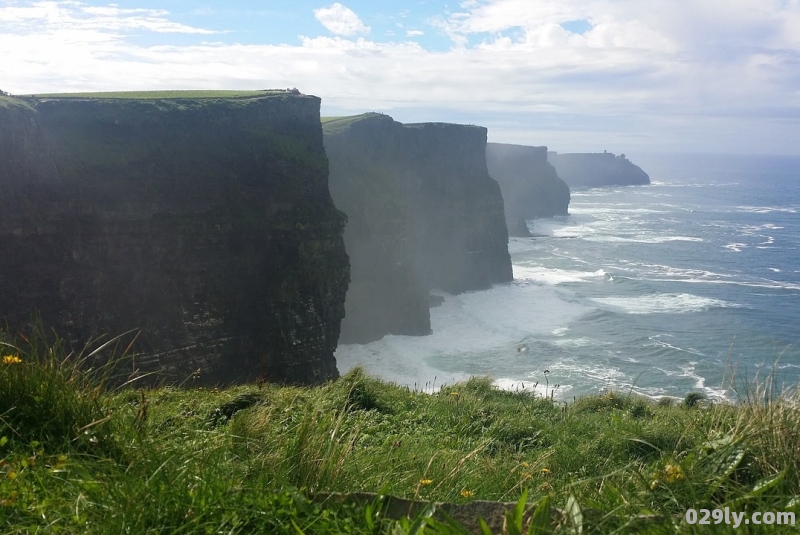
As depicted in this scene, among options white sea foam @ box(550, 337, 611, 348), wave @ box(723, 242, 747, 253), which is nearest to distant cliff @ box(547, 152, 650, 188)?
wave @ box(723, 242, 747, 253)

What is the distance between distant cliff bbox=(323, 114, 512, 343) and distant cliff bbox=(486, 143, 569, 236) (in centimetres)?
3653

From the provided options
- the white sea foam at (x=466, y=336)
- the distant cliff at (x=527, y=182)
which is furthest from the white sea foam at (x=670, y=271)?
the distant cliff at (x=527, y=182)

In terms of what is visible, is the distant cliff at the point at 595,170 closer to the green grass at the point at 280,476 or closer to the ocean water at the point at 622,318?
the ocean water at the point at 622,318

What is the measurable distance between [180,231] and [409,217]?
33.0m

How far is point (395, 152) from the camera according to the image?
193 feet

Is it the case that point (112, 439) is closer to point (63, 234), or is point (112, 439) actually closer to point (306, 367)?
point (63, 234)

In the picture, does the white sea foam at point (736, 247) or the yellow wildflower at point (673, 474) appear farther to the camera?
the white sea foam at point (736, 247)

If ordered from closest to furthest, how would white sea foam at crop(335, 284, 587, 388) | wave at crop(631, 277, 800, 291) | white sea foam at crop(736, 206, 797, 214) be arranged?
white sea foam at crop(335, 284, 587, 388) < wave at crop(631, 277, 800, 291) < white sea foam at crop(736, 206, 797, 214)

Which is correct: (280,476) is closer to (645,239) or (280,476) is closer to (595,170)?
(645,239)

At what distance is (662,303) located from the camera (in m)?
52.8

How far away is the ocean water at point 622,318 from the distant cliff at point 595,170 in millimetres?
78547

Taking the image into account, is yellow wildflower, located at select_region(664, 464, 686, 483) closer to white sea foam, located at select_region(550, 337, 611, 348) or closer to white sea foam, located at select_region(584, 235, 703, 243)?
white sea foam, located at select_region(550, 337, 611, 348)

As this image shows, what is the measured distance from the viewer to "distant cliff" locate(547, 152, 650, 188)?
17361 centimetres

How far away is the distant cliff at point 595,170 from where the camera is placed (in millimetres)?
173613
